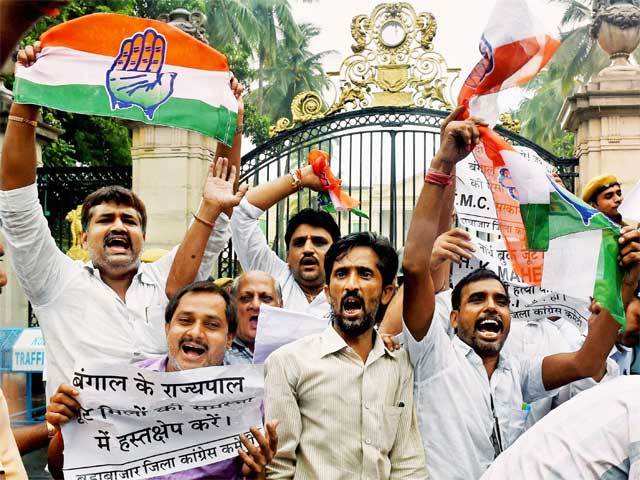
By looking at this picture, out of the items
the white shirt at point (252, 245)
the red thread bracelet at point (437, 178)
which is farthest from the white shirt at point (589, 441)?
the white shirt at point (252, 245)

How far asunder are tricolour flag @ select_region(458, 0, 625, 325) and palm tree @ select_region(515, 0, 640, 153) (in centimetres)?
2395

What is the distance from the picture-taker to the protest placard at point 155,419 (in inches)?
100

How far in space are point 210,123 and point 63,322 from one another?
1108mm

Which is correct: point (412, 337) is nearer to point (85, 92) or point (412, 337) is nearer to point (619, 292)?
point (619, 292)

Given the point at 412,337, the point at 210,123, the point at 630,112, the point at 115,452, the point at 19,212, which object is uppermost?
the point at 630,112

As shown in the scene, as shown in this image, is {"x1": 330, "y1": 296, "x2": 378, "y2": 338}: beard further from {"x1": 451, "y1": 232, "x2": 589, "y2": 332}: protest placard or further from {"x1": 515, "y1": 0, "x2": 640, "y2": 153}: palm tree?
{"x1": 515, "y1": 0, "x2": 640, "y2": 153}: palm tree

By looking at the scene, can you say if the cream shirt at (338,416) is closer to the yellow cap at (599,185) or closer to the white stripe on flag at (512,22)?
the white stripe on flag at (512,22)

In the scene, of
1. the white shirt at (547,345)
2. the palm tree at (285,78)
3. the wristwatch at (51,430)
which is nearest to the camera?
the wristwatch at (51,430)

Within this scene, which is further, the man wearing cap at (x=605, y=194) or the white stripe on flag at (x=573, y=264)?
the man wearing cap at (x=605, y=194)

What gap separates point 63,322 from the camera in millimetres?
2949

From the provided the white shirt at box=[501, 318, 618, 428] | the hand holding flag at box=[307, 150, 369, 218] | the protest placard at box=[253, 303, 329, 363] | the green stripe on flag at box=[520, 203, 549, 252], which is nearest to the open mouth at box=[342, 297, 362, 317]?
the protest placard at box=[253, 303, 329, 363]

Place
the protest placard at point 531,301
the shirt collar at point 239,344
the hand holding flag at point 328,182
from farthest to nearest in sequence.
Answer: the hand holding flag at point 328,182, the protest placard at point 531,301, the shirt collar at point 239,344

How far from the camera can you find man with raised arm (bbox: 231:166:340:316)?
403 centimetres

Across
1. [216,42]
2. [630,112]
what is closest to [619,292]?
[630,112]
